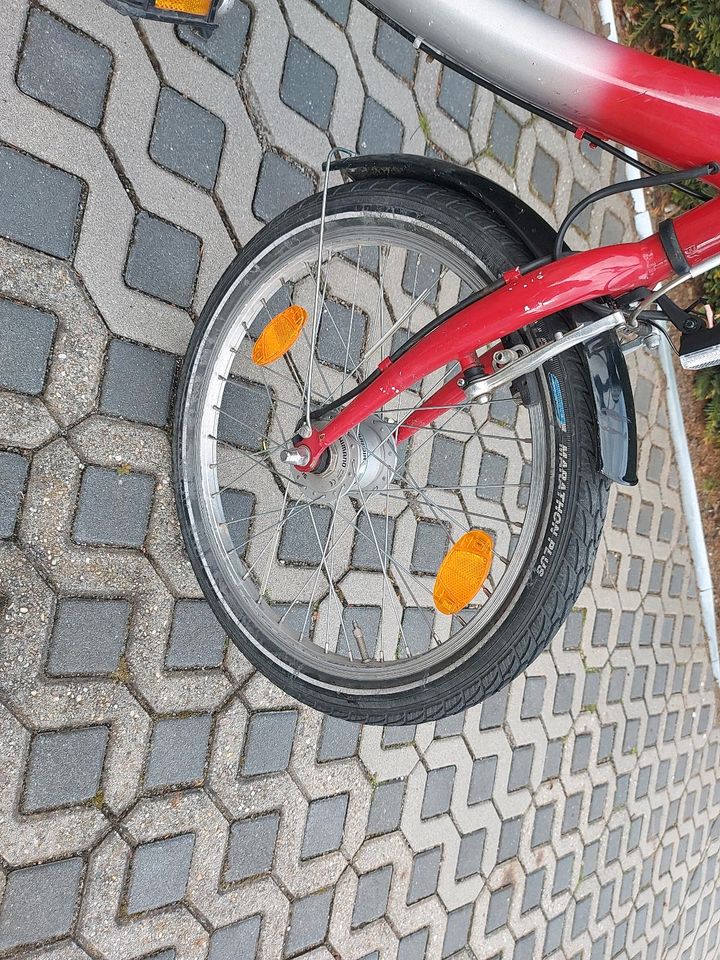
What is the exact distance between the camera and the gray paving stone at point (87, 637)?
182cm

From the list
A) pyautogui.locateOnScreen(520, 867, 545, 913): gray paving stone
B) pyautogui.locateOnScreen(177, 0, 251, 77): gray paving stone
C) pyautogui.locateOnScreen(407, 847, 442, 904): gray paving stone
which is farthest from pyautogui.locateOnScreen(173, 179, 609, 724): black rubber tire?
pyautogui.locateOnScreen(520, 867, 545, 913): gray paving stone

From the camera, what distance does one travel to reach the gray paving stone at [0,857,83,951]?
174 cm

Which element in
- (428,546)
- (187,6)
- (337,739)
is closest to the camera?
(187,6)

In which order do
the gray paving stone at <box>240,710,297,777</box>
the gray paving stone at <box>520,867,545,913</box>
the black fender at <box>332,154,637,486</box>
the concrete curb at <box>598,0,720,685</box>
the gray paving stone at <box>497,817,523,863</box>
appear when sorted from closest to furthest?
the black fender at <box>332,154,637,486</box> → the gray paving stone at <box>240,710,297,777</box> → the gray paving stone at <box>497,817,523,863</box> → the gray paving stone at <box>520,867,545,913</box> → the concrete curb at <box>598,0,720,685</box>

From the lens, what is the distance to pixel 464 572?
141 cm

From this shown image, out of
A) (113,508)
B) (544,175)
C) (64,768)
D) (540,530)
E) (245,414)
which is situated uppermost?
(544,175)

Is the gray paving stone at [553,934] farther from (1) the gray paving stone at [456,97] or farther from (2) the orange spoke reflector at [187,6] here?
(2) the orange spoke reflector at [187,6]

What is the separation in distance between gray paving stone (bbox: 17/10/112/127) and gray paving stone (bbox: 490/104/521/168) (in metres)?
1.50

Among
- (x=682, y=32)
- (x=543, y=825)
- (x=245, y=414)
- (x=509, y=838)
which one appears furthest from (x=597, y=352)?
(x=682, y=32)

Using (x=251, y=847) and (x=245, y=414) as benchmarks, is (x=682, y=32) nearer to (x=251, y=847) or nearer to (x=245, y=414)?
(x=245, y=414)

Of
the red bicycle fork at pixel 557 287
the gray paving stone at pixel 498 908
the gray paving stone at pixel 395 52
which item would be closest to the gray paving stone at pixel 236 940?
the gray paving stone at pixel 498 908

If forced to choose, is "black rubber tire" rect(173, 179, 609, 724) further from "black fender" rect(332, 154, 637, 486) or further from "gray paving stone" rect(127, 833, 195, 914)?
"gray paving stone" rect(127, 833, 195, 914)

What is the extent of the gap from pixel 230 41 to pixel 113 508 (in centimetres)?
130

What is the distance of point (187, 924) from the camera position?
2014 mm
